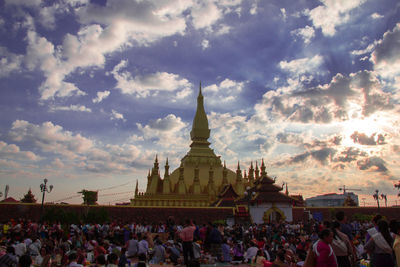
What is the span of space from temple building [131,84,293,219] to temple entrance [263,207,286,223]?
0.10 metres

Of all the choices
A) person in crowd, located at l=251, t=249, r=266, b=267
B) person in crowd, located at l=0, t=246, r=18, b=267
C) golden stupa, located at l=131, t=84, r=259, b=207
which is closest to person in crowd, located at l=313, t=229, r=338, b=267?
person in crowd, located at l=251, t=249, r=266, b=267

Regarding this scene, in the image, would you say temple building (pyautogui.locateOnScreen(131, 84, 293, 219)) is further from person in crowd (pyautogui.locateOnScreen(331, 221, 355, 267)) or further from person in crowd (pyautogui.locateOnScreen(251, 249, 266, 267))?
person in crowd (pyautogui.locateOnScreen(331, 221, 355, 267))

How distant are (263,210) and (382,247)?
2597cm

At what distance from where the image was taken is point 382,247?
648 centimetres

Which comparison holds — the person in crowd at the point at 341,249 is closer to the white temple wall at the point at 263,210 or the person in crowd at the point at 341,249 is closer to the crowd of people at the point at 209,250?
the crowd of people at the point at 209,250

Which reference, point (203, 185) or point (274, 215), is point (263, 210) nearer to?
point (274, 215)

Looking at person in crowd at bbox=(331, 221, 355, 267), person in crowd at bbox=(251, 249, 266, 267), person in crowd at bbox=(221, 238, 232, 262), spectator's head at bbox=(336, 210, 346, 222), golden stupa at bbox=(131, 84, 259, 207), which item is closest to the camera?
person in crowd at bbox=(331, 221, 355, 267)

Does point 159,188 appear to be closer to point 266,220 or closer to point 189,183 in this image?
point 189,183

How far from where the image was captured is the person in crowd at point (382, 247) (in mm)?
6465

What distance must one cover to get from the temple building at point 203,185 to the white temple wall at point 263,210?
0.10 meters

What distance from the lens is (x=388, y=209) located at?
123 feet

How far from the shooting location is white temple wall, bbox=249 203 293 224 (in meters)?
31.6

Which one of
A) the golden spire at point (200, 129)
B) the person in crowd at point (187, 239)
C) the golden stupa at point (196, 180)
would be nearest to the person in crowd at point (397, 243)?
the person in crowd at point (187, 239)

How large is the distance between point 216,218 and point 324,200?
93.6 m
